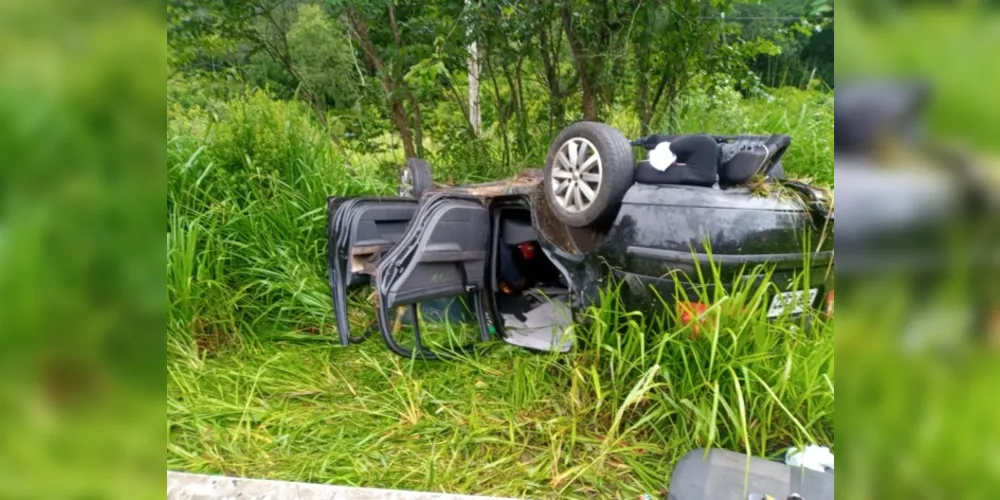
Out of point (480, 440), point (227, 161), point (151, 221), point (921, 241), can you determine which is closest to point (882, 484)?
point (921, 241)

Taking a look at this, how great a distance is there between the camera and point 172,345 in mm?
3076

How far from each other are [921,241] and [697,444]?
5.97 ft

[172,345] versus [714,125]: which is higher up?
[714,125]

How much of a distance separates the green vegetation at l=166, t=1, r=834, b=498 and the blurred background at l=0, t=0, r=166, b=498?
0.57 ft

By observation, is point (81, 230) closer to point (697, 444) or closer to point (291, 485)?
point (291, 485)

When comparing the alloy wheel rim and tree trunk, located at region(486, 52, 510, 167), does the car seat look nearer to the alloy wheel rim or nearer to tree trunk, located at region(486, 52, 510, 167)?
the alloy wheel rim

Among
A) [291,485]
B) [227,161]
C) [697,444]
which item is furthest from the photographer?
[227,161]

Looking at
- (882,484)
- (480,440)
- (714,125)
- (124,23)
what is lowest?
(480,440)

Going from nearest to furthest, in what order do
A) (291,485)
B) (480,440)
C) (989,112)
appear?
(989,112), (291,485), (480,440)

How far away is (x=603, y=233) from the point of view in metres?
2.58

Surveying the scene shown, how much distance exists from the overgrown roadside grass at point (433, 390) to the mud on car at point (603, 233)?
17 centimetres

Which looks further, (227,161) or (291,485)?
(227,161)

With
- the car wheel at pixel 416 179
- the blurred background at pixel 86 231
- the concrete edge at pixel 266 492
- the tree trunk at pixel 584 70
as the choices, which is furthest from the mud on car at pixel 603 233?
the tree trunk at pixel 584 70

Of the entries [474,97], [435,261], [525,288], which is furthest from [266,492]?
[474,97]
